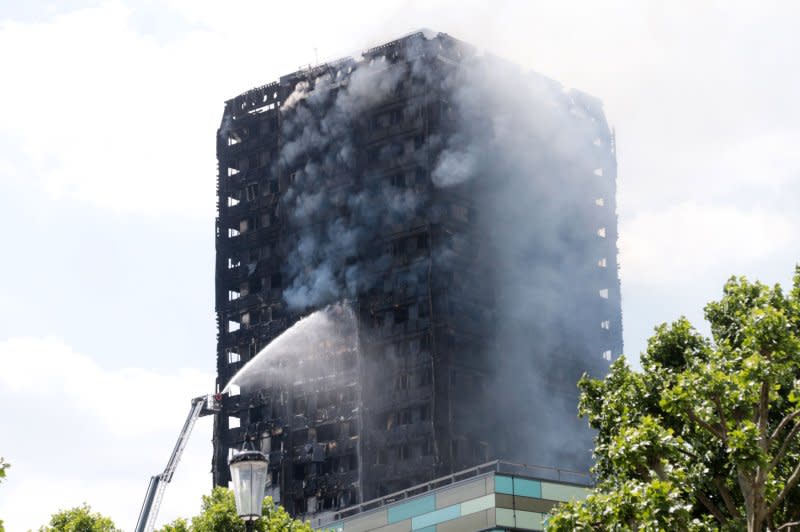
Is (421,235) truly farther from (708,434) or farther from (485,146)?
(708,434)

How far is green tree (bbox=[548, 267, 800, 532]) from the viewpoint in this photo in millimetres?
42469

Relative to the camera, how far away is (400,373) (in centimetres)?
15875

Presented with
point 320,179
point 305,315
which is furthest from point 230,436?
point 320,179

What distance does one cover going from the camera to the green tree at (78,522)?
74.1m

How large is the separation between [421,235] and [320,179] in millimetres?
16904

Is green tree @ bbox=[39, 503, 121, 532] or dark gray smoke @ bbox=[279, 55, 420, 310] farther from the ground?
dark gray smoke @ bbox=[279, 55, 420, 310]

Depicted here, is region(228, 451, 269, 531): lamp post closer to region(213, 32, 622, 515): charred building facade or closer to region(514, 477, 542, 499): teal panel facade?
region(514, 477, 542, 499): teal panel facade

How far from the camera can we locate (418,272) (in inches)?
6280

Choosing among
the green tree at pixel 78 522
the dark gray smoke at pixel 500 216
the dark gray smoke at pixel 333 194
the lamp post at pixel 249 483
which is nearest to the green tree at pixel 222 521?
the green tree at pixel 78 522

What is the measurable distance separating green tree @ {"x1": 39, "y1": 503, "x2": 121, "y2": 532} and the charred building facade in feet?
259

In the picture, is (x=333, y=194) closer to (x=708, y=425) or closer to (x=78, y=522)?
(x=78, y=522)

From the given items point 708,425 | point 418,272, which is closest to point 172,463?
point 418,272

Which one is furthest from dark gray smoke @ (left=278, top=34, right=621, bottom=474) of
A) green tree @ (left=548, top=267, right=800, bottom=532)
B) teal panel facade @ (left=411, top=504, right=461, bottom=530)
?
green tree @ (left=548, top=267, right=800, bottom=532)

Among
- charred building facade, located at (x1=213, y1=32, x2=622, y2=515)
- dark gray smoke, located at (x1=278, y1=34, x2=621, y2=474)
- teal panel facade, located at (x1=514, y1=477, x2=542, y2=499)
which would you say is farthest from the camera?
dark gray smoke, located at (x1=278, y1=34, x2=621, y2=474)
